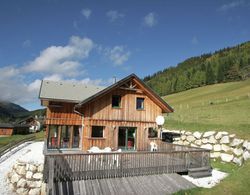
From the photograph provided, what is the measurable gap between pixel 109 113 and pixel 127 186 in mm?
9312

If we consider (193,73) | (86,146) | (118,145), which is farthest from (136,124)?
(193,73)

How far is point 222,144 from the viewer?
24.8 meters

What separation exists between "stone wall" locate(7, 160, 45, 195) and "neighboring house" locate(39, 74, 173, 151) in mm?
5139

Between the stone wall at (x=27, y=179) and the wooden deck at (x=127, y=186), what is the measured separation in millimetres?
4818

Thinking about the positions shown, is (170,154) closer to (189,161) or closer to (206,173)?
(189,161)

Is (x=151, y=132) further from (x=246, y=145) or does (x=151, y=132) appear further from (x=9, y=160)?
(x=9, y=160)

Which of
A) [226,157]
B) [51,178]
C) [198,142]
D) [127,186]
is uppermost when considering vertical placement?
[198,142]

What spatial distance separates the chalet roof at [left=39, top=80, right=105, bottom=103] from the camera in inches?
998

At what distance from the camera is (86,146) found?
22.9 metres

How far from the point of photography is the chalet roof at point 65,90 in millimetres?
25344

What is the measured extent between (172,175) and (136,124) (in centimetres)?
780

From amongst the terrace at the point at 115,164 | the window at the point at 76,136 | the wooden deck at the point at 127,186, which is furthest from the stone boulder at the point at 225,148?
the window at the point at 76,136

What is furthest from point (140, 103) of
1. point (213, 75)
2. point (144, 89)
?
point (213, 75)

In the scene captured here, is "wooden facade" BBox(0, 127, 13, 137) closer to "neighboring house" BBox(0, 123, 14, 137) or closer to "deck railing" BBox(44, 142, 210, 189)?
"neighboring house" BBox(0, 123, 14, 137)
